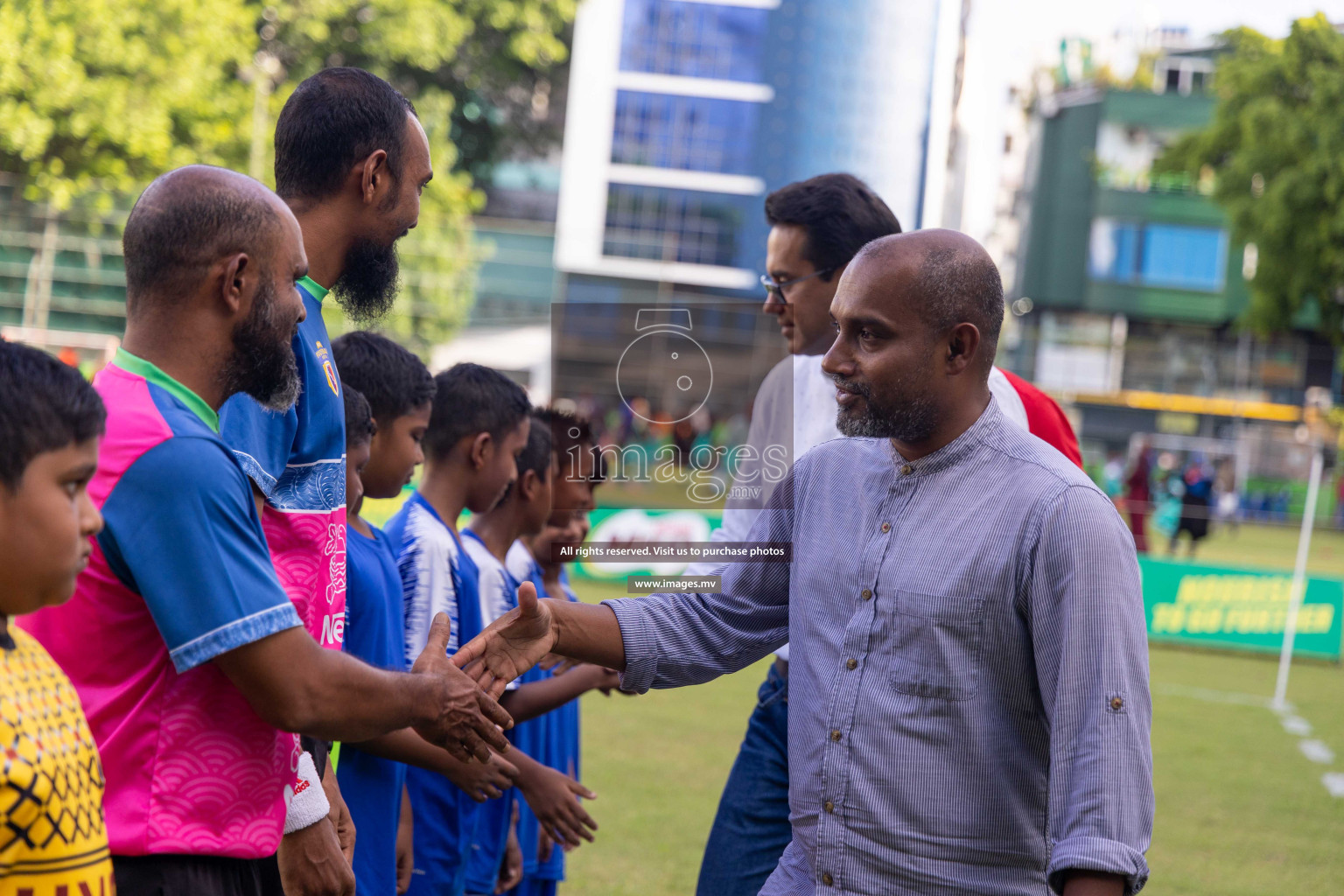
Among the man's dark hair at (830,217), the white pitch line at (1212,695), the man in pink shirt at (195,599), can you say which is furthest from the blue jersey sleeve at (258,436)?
the white pitch line at (1212,695)

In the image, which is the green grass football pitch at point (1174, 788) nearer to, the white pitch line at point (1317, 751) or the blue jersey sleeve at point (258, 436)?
the white pitch line at point (1317, 751)

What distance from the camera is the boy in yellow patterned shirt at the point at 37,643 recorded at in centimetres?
169

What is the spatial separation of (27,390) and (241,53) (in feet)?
74.5

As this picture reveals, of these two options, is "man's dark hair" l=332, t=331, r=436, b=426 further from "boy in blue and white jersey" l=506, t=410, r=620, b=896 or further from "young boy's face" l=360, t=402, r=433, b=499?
"boy in blue and white jersey" l=506, t=410, r=620, b=896

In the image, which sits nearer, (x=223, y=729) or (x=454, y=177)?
(x=223, y=729)

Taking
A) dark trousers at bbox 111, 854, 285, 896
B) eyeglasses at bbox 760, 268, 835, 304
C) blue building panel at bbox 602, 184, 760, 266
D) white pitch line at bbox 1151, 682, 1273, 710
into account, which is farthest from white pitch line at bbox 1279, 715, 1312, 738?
blue building panel at bbox 602, 184, 760, 266

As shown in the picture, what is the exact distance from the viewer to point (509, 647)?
2.64 meters

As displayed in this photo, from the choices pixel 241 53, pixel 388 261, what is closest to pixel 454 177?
Answer: pixel 241 53

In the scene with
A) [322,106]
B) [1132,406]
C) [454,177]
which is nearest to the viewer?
[322,106]

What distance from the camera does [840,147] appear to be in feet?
125

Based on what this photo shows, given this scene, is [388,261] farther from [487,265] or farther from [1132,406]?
[1132,406]

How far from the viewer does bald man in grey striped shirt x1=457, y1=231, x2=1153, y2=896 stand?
7.10 feet

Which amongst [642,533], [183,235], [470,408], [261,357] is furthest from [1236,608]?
[183,235]

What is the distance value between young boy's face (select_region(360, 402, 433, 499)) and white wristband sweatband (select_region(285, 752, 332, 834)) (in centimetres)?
121
